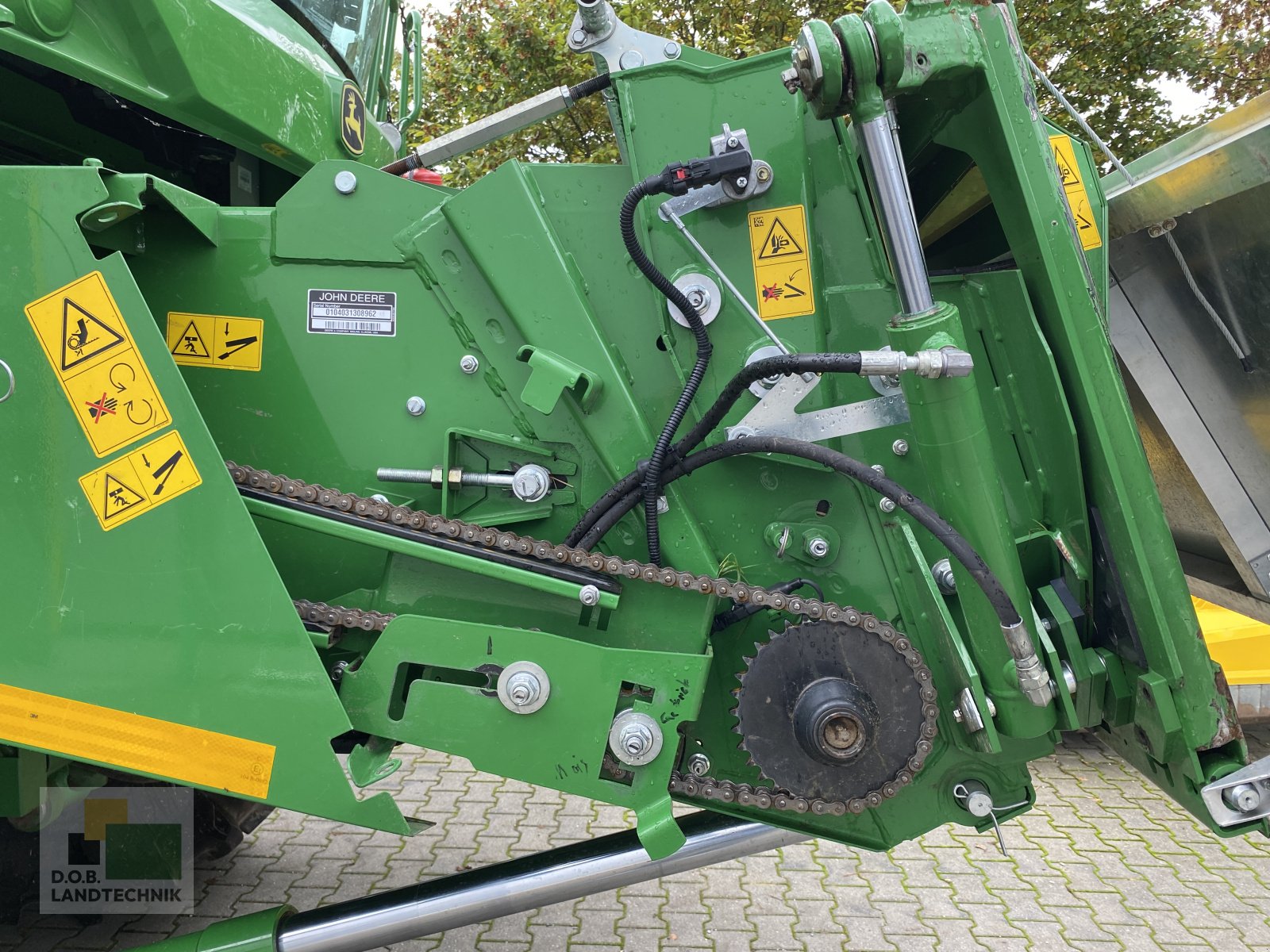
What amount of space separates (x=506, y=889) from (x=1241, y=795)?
68.4 inches

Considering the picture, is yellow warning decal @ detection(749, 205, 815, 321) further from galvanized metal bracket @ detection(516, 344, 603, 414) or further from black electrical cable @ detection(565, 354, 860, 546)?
galvanized metal bracket @ detection(516, 344, 603, 414)

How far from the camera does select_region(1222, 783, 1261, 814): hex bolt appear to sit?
1969 mm

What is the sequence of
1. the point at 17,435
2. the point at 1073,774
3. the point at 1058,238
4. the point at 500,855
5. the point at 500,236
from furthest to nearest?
the point at 1073,774 → the point at 500,855 → the point at 500,236 → the point at 1058,238 → the point at 17,435

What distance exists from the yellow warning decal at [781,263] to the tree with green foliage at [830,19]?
6376 millimetres

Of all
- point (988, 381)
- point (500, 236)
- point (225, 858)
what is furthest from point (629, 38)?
point (225, 858)

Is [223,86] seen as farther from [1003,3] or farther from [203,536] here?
[1003,3]

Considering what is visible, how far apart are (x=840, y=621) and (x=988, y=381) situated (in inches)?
27.8

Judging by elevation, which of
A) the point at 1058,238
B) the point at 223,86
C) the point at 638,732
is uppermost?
the point at 223,86

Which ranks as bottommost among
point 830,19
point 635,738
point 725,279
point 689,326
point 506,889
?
point 506,889

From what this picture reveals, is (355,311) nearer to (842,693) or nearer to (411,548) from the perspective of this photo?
(411,548)

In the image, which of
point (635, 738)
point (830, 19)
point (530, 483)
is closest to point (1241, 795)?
point (635, 738)

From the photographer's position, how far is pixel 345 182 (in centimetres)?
220

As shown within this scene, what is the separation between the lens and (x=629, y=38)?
226cm

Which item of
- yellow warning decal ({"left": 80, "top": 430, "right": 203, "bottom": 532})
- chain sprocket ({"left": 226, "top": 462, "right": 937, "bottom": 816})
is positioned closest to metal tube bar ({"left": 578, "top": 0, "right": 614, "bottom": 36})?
chain sprocket ({"left": 226, "top": 462, "right": 937, "bottom": 816})
